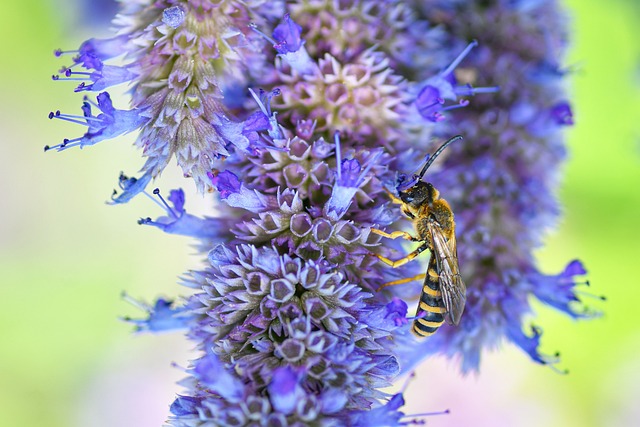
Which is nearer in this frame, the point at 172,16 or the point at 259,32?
the point at 172,16

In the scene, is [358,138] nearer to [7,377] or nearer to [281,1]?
[281,1]

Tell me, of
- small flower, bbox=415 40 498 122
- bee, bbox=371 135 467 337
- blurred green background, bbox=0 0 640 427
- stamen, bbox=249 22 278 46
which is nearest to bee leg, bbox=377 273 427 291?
bee, bbox=371 135 467 337

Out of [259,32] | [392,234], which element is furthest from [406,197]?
[259,32]

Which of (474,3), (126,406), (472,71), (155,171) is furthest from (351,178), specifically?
(126,406)

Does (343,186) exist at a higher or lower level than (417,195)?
lower

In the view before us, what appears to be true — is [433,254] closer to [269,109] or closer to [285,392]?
[269,109]

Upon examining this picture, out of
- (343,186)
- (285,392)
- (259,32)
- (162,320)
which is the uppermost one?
(259,32)

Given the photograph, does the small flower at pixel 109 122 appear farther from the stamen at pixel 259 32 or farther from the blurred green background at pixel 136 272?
the blurred green background at pixel 136 272
